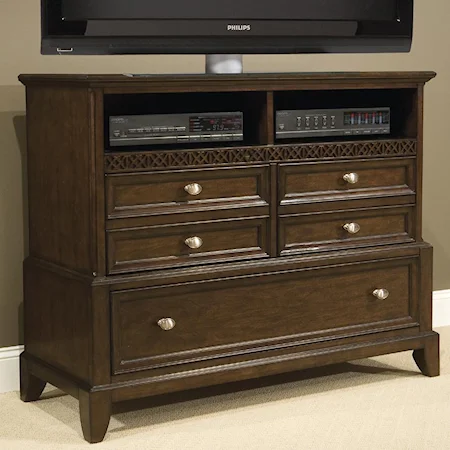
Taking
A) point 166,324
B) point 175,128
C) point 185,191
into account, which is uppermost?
point 175,128

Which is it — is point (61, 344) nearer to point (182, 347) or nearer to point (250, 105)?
point (182, 347)

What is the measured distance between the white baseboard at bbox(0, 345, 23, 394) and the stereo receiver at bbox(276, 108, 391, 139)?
102 cm

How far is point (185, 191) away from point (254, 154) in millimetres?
230

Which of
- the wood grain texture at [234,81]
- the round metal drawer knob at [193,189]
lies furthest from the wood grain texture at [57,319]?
the wood grain texture at [234,81]

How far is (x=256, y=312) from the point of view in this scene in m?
3.04

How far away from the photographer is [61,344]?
295cm

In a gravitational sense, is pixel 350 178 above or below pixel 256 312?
above

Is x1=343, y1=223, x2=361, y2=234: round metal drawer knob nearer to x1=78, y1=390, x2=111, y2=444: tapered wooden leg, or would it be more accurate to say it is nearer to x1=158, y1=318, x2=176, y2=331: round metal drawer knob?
x1=158, y1=318, x2=176, y2=331: round metal drawer knob

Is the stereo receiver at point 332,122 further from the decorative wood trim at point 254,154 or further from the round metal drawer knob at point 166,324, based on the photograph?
the round metal drawer knob at point 166,324

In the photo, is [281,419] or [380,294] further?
[380,294]

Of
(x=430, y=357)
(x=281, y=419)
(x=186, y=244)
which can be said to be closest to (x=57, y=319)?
(x=186, y=244)

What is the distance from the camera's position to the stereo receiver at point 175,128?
283 centimetres

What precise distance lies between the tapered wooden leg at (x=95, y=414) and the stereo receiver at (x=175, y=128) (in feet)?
2.14

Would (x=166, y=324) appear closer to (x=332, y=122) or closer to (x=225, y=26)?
(x=332, y=122)
